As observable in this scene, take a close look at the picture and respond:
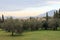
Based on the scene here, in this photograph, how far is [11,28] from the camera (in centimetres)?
7119

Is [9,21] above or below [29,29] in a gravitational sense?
above

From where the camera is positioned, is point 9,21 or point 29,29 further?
point 29,29

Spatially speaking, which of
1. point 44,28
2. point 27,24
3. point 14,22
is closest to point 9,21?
point 14,22

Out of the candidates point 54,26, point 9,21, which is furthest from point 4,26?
point 54,26

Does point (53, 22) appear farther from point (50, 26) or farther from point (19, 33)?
point (19, 33)

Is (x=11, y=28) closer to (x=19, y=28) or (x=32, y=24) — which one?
(x=19, y=28)

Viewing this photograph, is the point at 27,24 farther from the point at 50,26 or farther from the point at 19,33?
the point at 19,33

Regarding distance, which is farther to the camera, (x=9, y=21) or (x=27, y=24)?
(x=27, y=24)

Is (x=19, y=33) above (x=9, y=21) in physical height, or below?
below

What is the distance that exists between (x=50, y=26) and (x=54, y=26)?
236 cm

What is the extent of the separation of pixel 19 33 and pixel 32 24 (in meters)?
35.5

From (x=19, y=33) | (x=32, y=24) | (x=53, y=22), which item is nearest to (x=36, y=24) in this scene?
(x=32, y=24)

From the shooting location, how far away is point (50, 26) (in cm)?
10638

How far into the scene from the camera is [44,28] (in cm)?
10931
